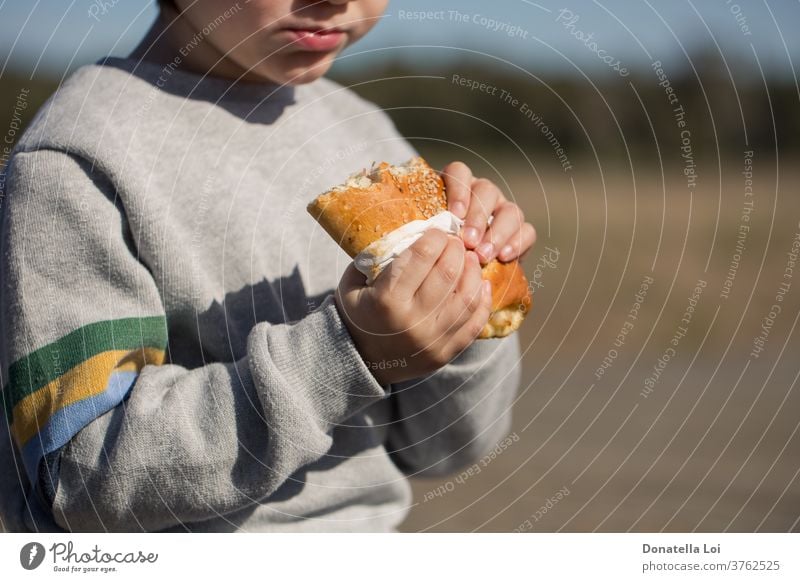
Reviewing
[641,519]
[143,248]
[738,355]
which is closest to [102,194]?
[143,248]

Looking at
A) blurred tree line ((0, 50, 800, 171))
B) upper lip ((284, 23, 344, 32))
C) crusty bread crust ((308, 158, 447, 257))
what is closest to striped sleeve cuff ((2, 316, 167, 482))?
crusty bread crust ((308, 158, 447, 257))

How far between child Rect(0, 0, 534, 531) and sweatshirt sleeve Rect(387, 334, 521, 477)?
1 centimetres

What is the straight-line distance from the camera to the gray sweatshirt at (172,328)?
0.74m

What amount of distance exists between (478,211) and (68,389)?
16.2 inches

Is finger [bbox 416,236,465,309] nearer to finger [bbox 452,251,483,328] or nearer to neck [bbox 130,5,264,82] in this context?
finger [bbox 452,251,483,328]

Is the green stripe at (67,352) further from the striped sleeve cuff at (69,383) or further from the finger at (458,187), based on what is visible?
the finger at (458,187)

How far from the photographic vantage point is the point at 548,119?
24.0 ft

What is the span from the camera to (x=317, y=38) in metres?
0.82

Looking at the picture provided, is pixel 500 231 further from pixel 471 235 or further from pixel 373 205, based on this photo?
pixel 373 205

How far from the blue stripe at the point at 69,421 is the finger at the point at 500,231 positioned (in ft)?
1.18

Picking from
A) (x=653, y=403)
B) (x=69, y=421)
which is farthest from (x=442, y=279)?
(x=653, y=403)

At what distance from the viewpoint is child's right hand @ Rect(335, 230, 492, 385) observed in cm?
73

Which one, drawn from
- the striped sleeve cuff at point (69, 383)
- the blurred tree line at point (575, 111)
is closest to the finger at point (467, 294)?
the striped sleeve cuff at point (69, 383)

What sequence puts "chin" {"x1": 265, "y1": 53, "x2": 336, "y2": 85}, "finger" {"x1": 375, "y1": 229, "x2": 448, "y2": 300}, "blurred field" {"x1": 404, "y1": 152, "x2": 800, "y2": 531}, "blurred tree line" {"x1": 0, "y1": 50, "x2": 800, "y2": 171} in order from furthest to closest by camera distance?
"blurred tree line" {"x1": 0, "y1": 50, "x2": 800, "y2": 171} → "blurred field" {"x1": 404, "y1": 152, "x2": 800, "y2": 531} → "chin" {"x1": 265, "y1": 53, "x2": 336, "y2": 85} → "finger" {"x1": 375, "y1": 229, "x2": 448, "y2": 300}
